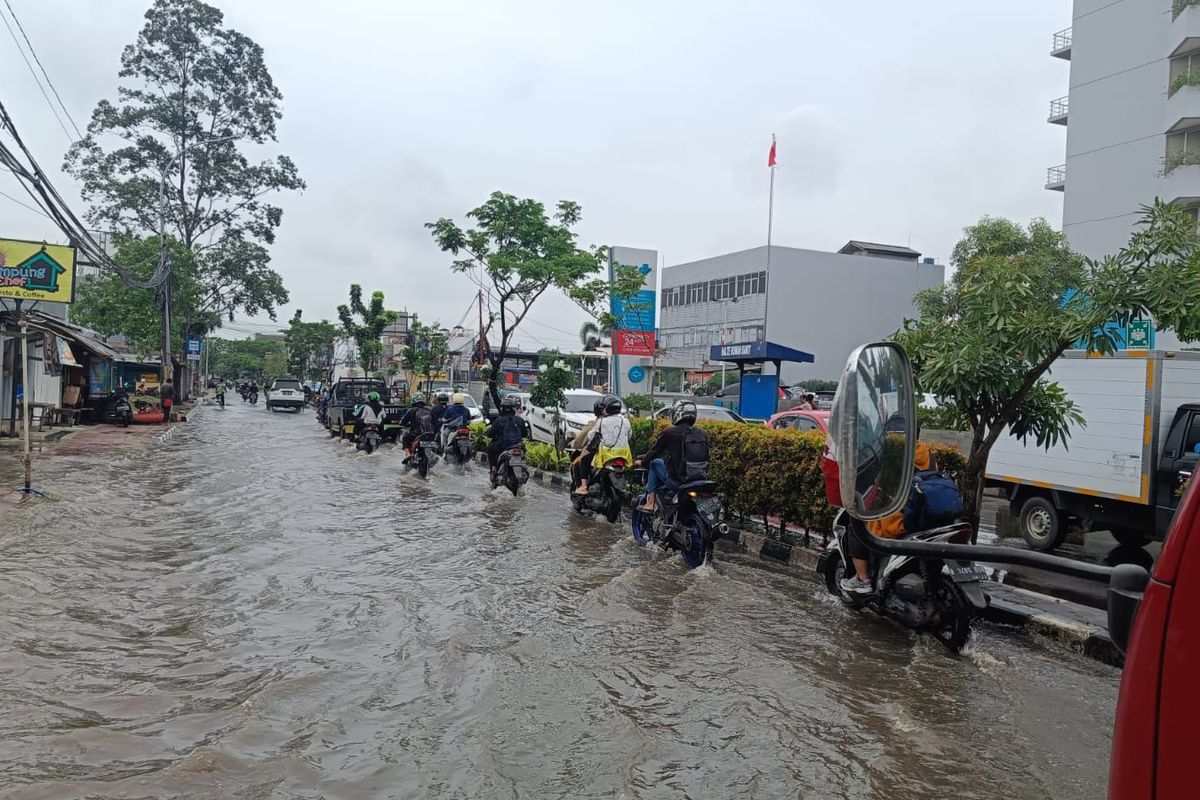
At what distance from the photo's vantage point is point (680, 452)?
8.30 meters

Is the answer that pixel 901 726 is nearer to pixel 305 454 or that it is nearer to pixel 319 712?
pixel 319 712

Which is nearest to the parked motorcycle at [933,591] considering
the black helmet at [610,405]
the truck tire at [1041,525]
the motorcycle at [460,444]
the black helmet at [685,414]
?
the black helmet at [685,414]

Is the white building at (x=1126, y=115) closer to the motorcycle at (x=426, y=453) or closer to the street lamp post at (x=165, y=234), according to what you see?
the motorcycle at (x=426, y=453)

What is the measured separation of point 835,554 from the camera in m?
6.83

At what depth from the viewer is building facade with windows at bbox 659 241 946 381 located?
4906cm

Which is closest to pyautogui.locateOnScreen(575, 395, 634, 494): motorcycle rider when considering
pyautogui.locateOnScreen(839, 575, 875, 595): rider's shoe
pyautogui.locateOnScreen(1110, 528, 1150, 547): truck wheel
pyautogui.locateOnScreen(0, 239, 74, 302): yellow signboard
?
pyautogui.locateOnScreen(839, 575, 875, 595): rider's shoe

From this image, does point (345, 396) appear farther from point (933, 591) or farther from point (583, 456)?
point (933, 591)

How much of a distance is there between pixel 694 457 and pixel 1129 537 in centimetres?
540

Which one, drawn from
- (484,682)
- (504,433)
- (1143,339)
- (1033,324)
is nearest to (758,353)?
(504,433)

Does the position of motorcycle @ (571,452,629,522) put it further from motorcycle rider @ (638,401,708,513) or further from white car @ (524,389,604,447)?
white car @ (524,389,604,447)

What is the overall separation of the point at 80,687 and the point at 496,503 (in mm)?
7696

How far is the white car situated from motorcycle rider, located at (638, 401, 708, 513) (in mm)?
9478

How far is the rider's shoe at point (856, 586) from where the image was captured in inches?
239

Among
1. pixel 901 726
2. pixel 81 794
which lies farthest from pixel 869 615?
pixel 81 794
